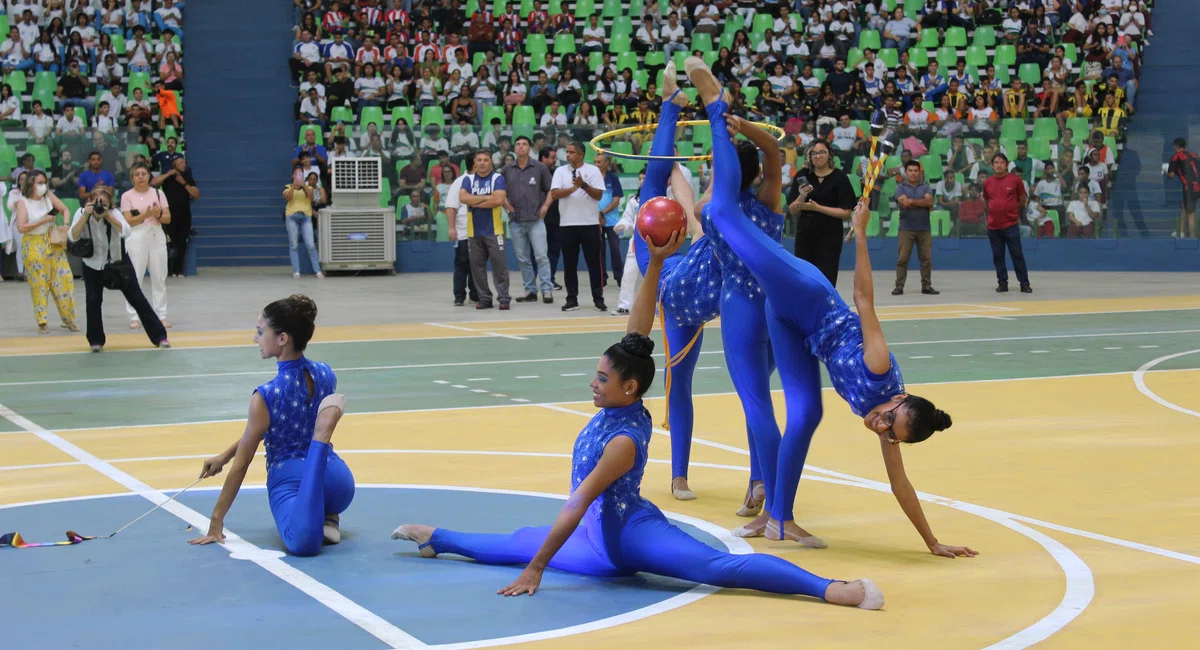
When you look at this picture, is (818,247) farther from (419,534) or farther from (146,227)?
(419,534)

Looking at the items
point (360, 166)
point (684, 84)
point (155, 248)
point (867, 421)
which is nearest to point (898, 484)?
point (867, 421)

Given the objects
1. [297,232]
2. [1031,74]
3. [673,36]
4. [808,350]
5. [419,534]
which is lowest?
[297,232]

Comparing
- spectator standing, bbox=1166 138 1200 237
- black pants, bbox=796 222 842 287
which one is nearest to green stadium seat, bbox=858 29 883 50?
spectator standing, bbox=1166 138 1200 237

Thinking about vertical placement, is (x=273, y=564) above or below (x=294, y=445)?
below

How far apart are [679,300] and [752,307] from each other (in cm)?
65

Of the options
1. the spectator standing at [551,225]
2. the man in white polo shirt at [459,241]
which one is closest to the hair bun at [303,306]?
the man in white polo shirt at [459,241]

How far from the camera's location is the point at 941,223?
91.6 ft

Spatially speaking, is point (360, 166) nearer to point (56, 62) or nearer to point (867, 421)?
point (56, 62)

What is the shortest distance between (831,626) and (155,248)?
1368 cm

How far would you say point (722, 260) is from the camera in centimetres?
769

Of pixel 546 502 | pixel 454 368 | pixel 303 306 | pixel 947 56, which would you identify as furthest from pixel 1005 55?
pixel 303 306

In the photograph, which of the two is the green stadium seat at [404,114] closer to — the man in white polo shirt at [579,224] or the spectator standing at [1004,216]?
the man in white polo shirt at [579,224]

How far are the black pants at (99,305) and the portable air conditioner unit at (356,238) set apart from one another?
36.3 feet

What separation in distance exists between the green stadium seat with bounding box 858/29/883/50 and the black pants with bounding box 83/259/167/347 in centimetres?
2075
